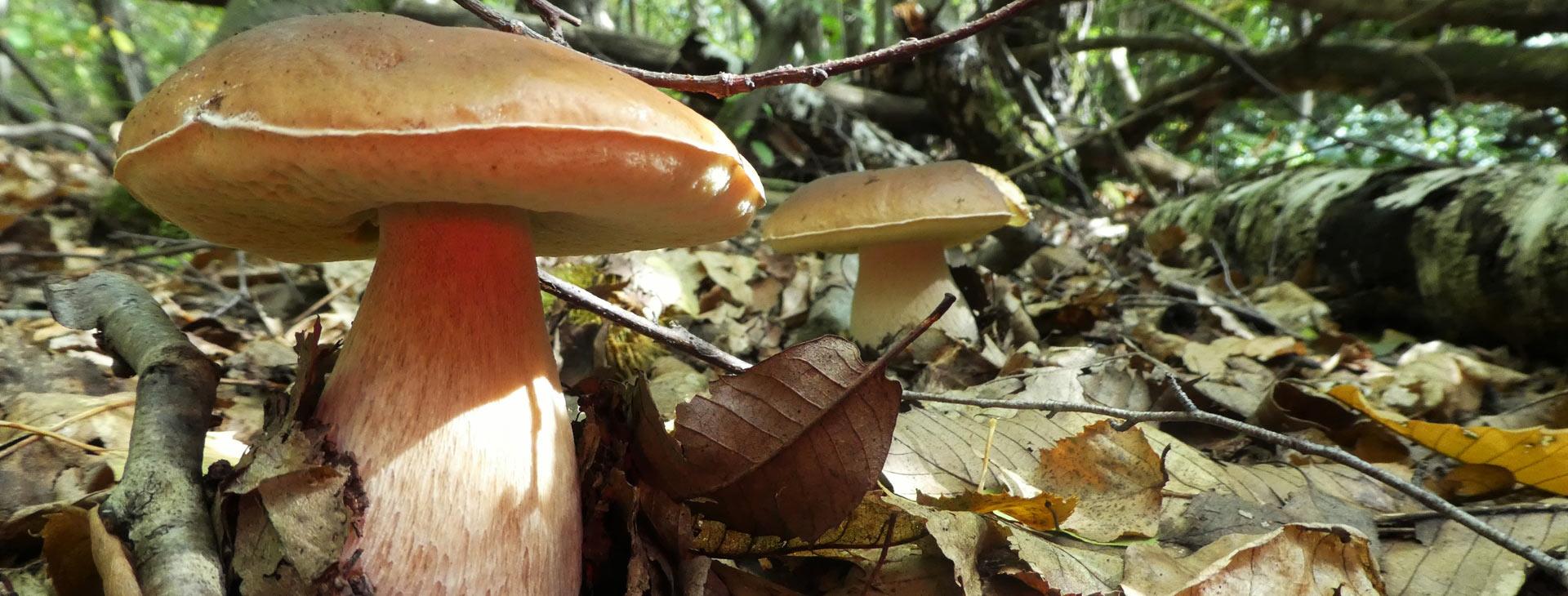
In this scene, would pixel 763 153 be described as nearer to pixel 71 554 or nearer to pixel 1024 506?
pixel 1024 506

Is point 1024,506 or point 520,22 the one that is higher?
point 520,22

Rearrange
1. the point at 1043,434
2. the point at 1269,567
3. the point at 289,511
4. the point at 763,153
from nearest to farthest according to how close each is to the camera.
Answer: the point at 289,511, the point at 1269,567, the point at 1043,434, the point at 763,153

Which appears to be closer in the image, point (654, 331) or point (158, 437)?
point (158, 437)

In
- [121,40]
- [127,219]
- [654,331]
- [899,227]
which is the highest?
[121,40]

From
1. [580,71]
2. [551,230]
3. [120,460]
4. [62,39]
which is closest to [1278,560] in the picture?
[580,71]

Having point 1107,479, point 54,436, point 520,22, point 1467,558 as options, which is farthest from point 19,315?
point 1467,558

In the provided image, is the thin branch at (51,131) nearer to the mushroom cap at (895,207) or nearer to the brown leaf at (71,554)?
the brown leaf at (71,554)
